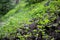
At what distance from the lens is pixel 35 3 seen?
362 inches

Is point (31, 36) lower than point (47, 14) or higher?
lower

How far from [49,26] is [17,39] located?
1335 mm


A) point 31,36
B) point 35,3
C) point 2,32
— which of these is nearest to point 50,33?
point 31,36

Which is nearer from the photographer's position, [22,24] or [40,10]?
[22,24]

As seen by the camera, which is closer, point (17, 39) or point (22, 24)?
point (17, 39)

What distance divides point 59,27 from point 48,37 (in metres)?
0.58

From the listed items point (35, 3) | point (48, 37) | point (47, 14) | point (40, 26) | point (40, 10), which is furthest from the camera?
point (35, 3)

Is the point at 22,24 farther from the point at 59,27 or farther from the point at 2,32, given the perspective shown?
the point at 59,27

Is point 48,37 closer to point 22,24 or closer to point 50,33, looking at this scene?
point 50,33

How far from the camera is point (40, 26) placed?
621cm

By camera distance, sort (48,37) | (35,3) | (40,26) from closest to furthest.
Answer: (48,37), (40,26), (35,3)

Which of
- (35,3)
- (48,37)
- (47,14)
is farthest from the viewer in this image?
(35,3)

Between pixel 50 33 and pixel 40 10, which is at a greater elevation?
pixel 40 10

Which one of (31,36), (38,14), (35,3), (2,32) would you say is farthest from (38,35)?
(35,3)
